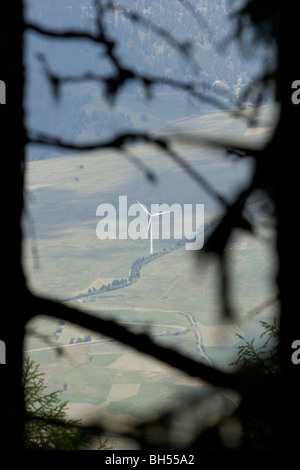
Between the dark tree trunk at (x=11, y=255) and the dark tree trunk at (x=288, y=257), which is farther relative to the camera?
the dark tree trunk at (x=11, y=255)

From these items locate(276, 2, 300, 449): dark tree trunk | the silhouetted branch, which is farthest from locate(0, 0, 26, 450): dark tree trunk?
locate(276, 2, 300, 449): dark tree trunk

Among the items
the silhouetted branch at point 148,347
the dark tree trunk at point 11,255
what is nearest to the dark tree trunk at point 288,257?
the silhouetted branch at point 148,347

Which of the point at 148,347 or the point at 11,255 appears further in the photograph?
the point at 11,255

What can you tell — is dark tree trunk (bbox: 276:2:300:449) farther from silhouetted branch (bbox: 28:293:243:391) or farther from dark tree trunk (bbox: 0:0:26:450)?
dark tree trunk (bbox: 0:0:26:450)

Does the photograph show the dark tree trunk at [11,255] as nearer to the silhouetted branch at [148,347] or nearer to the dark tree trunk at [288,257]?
the silhouetted branch at [148,347]

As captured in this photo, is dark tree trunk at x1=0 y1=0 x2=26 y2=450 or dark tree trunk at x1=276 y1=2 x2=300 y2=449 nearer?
dark tree trunk at x1=276 y1=2 x2=300 y2=449

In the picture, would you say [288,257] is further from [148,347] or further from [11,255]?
[11,255]

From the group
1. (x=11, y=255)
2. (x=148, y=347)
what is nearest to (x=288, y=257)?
(x=148, y=347)

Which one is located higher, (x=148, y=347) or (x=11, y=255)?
(x=11, y=255)

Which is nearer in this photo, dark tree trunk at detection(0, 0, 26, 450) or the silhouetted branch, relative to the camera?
the silhouetted branch
